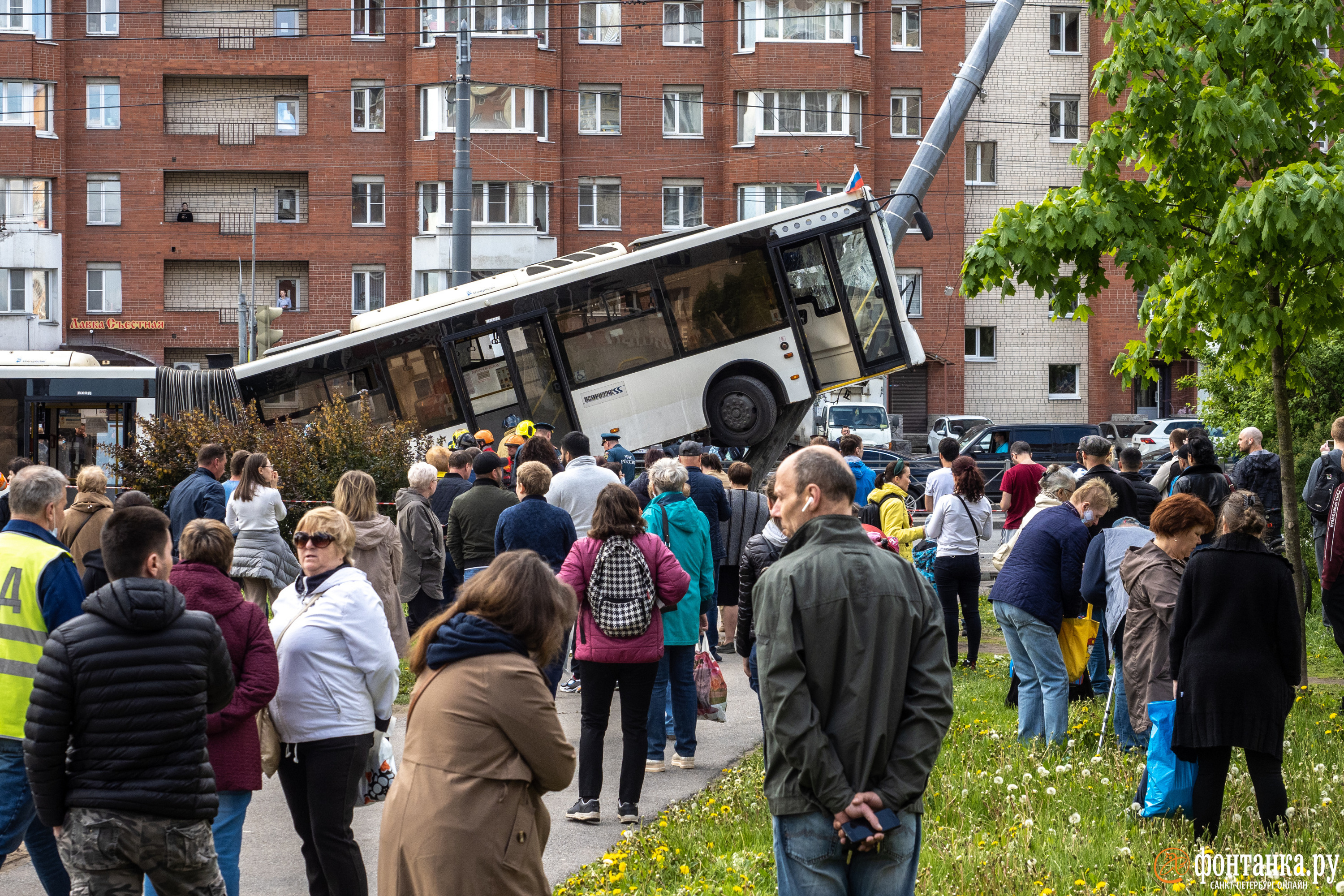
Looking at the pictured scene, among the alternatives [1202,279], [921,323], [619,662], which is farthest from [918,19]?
[619,662]

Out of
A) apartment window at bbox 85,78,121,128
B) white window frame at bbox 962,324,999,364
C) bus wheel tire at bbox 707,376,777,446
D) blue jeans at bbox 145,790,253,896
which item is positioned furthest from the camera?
white window frame at bbox 962,324,999,364

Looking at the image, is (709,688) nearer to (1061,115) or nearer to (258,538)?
(258,538)

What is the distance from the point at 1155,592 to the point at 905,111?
4260cm

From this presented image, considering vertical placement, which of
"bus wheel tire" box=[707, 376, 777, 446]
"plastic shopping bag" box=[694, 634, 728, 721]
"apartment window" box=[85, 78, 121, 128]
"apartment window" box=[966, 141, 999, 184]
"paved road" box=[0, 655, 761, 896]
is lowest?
"paved road" box=[0, 655, 761, 896]

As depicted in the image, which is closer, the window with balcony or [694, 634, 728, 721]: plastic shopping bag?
[694, 634, 728, 721]: plastic shopping bag

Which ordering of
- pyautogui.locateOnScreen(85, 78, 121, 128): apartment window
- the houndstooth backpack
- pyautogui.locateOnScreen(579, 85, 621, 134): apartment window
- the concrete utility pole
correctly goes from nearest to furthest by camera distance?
the houndstooth backpack, the concrete utility pole, pyautogui.locateOnScreen(85, 78, 121, 128): apartment window, pyautogui.locateOnScreen(579, 85, 621, 134): apartment window

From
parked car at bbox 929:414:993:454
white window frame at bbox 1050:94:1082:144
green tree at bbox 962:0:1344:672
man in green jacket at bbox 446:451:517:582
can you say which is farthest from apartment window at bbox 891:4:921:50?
man in green jacket at bbox 446:451:517:582

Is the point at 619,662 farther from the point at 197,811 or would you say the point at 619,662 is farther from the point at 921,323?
the point at 921,323

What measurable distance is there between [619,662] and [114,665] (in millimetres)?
3224

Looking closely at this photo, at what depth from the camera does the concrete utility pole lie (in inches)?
767

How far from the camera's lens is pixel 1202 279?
10023 mm

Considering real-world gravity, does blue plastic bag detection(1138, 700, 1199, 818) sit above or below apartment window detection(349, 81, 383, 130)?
below

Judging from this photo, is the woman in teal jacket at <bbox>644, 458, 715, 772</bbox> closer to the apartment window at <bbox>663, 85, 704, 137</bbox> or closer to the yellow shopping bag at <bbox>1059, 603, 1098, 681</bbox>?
the yellow shopping bag at <bbox>1059, 603, 1098, 681</bbox>

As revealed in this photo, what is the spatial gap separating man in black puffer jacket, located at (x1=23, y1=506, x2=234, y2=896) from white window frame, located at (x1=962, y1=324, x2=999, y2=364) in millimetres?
44988
